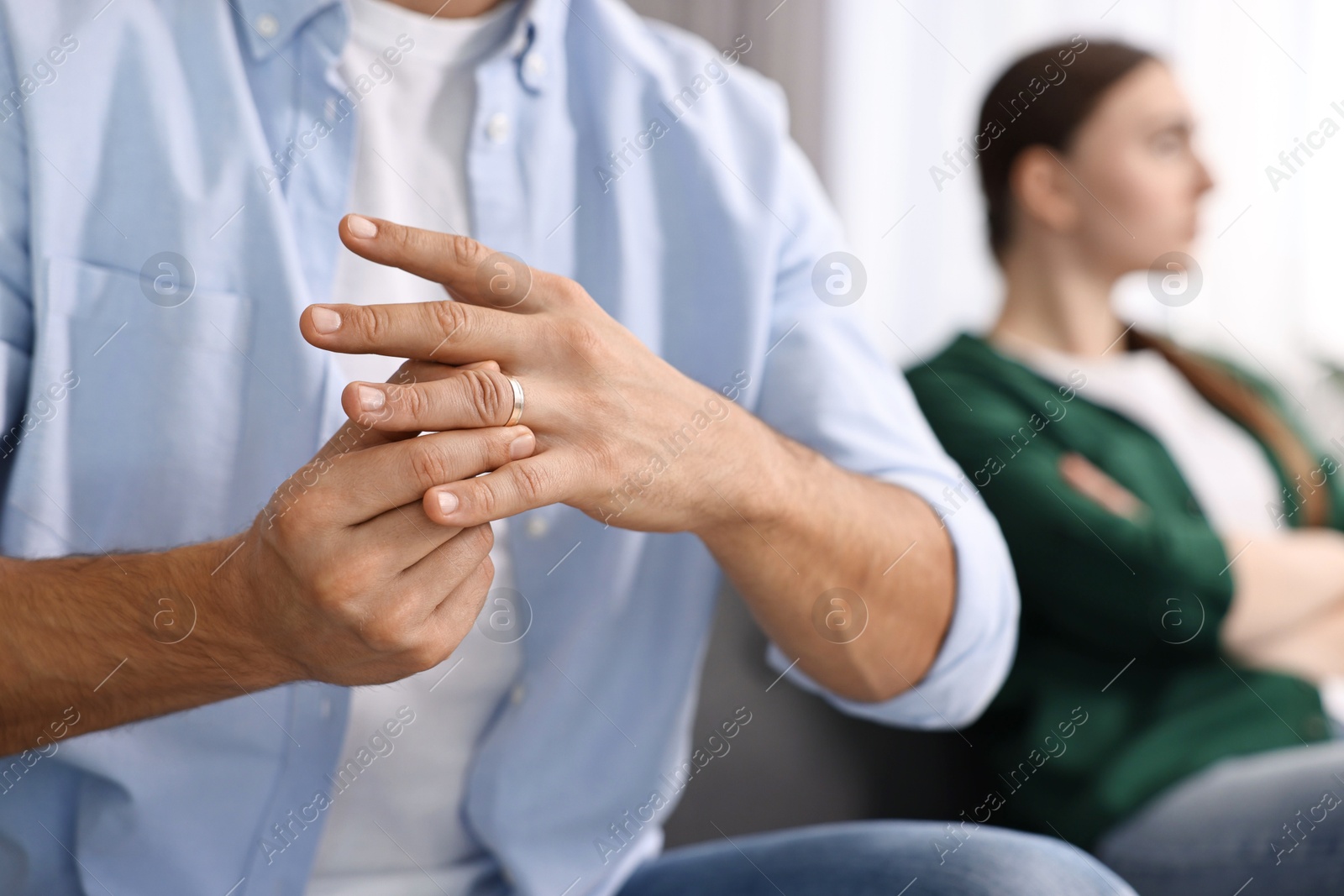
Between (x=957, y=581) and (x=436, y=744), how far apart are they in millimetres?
370

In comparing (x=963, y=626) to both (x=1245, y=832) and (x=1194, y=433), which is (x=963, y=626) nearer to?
(x=1245, y=832)

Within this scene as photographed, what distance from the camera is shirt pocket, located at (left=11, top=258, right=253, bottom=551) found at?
563mm

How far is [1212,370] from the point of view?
1.32 meters

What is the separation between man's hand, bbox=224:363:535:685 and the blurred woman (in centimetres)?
71

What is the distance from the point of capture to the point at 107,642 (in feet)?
1.62

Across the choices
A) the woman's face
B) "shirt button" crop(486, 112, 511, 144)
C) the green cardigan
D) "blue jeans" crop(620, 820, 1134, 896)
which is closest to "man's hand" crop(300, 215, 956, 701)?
"blue jeans" crop(620, 820, 1134, 896)

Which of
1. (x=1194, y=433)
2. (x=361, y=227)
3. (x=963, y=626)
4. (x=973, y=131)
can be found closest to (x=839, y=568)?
(x=963, y=626)

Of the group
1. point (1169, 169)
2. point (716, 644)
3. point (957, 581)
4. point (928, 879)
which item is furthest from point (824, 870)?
point (1169, 169)

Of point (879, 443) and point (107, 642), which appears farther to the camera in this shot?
point (879, 443)

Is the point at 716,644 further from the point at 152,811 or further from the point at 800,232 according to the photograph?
the point at 152,811

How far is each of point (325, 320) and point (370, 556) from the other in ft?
0.36

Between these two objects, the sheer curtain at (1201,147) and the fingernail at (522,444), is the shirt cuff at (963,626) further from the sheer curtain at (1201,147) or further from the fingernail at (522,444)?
the sheer curtain at (1201,147)

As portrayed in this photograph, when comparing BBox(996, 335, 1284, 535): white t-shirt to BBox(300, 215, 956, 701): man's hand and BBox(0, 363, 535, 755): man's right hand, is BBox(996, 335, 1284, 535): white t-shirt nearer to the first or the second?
BBox(300, 215, 956, 701): man's hand

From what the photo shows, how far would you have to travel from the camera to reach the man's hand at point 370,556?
1.44 ft
